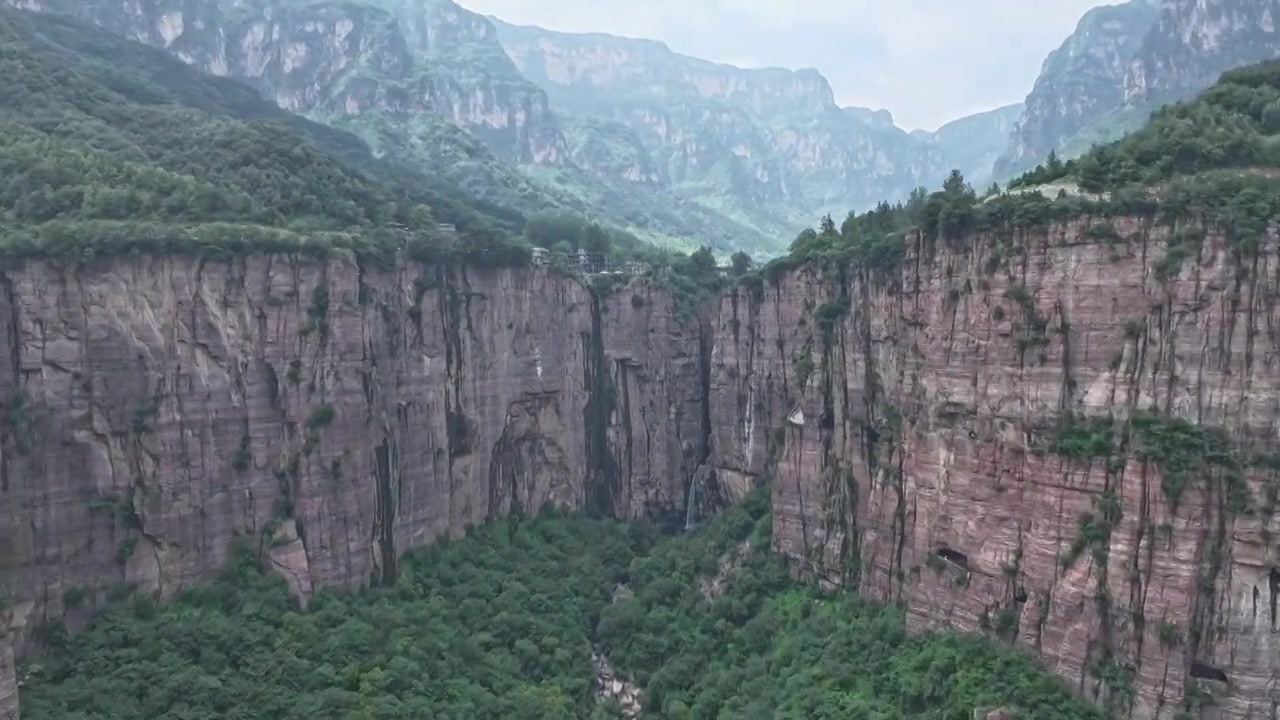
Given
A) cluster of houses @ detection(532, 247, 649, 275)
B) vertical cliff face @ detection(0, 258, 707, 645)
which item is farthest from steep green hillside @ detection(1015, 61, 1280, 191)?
cluster of houses @ detection(532, 247, 649, 275)

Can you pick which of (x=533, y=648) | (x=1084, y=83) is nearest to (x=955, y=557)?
(x=533, y=648)

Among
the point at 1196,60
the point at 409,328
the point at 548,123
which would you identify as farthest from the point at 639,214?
the point at 409,328

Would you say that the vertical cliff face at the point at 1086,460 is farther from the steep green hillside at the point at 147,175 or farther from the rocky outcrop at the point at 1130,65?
the rocky outcrop at the point at 1130,65

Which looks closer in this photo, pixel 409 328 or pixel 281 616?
pixel 281 616

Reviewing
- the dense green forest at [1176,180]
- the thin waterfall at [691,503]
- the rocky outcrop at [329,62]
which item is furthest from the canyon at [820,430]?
the rocky outcrop at [329,62]

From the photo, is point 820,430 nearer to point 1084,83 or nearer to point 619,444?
point 619,444

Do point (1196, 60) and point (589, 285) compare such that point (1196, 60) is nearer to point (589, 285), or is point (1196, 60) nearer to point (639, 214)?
point (639, 214)

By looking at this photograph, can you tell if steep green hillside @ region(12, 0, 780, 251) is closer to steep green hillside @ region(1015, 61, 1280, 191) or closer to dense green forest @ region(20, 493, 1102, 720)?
dense green forest @ region(20, 493, 1102, 720)
